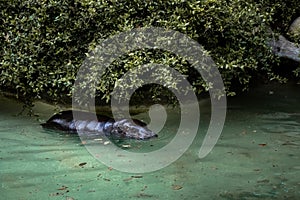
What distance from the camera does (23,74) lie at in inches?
201

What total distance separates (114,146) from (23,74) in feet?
4.65

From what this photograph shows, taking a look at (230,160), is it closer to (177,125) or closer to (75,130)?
(177,125)

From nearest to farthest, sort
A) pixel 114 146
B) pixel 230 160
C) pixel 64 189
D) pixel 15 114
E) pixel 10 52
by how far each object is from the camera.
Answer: pixel 64 189
pixel 230 160
pixel 114 146
pixel 10 52
pixel 15 114

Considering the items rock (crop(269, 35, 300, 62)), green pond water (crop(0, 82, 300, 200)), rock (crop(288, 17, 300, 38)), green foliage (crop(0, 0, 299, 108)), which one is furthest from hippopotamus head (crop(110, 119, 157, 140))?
rock (crop(288, 17, 300, 38))

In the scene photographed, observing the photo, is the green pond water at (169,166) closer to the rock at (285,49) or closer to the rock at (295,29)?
the rock at (285,49)

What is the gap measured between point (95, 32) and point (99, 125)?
3.57ft

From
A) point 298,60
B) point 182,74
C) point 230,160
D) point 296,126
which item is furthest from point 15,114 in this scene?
point 298,60

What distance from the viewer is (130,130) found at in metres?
4.98

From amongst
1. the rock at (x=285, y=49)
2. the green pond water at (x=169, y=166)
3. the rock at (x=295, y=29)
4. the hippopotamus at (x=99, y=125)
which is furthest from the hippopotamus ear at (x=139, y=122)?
the rock at (x=295, y=29)

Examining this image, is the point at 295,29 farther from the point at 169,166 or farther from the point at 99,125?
the point at 169,166

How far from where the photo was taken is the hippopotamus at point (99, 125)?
496 cm

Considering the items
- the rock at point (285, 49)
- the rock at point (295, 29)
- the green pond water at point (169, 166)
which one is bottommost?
the green pond water at point (169, 166)

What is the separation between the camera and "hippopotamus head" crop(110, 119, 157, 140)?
16.1 ft

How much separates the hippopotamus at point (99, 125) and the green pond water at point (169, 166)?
0.15m
